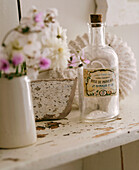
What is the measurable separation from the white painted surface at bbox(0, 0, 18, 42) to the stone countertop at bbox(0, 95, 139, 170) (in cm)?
24

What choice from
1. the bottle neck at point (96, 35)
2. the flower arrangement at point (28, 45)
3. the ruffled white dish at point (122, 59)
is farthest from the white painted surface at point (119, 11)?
the flower arrangement at point (28, 45)

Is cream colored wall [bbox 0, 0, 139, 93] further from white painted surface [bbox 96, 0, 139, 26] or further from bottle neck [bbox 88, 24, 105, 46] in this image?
bottle neck [bbox 88, 24, 105, 46]

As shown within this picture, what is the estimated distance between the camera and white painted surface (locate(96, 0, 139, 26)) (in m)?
0.99

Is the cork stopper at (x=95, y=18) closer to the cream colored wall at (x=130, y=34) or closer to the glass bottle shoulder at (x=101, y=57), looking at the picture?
the glass bottle shoulder at (x=101, y=57)

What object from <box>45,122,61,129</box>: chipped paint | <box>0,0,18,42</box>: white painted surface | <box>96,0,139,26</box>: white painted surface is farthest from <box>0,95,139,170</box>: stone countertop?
<box>96,0,139,26</box>: white painted surface

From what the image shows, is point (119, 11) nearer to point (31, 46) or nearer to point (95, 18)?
point (95, 18)

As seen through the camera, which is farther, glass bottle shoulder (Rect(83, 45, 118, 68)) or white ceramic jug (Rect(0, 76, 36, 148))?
glass bottle shoulder (Rect(83, 45, 118, 68))

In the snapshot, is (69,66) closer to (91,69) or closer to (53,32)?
(91,69)

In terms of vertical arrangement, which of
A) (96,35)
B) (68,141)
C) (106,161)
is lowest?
(106,161)

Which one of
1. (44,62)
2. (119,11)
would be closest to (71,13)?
(119,11)

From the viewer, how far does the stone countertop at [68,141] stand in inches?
19.6

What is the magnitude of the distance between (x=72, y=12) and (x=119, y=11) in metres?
0.19

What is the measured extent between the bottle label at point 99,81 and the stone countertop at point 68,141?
8cm

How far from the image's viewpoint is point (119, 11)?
3.42 ft
